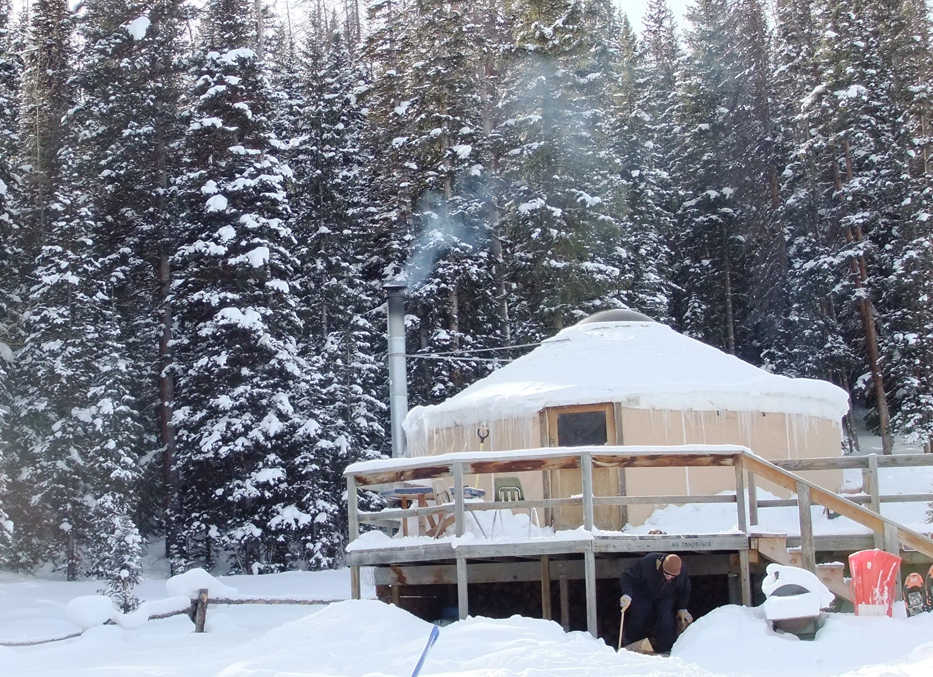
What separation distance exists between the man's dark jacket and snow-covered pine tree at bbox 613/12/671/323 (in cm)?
1562

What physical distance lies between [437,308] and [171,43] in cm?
909

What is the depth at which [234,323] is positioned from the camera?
19.8m

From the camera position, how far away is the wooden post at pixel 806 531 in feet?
25.9

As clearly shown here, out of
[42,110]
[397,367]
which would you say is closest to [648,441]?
[397,367]

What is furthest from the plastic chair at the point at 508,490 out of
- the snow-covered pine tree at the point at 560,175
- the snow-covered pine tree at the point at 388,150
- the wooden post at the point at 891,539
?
the snow-covered pine tree at the point at 388,150

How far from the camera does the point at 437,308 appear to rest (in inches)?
915

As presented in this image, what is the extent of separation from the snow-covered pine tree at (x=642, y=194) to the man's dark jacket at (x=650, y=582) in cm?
1562

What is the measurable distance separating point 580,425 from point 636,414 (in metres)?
0.63

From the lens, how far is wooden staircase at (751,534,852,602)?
7973 mm

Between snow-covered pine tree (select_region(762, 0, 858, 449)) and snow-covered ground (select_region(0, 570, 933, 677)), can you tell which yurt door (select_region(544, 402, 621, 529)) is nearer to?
snow-covered ground (select_region(0, 570, 933, 677))

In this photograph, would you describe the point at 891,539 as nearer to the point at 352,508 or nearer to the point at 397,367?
the point at 352,508

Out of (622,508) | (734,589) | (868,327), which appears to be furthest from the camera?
(868,327)

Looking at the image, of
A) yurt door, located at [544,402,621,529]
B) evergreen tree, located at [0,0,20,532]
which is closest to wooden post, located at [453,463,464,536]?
yurt door, located at [544,402,621,529]

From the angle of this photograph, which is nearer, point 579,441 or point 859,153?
point 579,441
